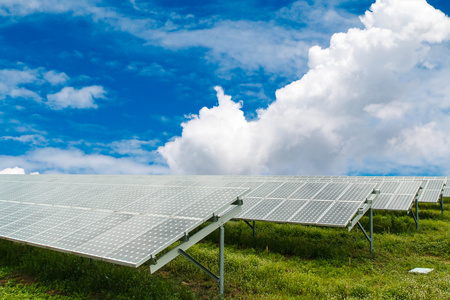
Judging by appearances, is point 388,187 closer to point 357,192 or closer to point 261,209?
Answer: point 357,192

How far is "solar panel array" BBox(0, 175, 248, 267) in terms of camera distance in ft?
22.1

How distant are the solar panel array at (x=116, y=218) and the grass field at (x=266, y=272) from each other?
1.44 metres

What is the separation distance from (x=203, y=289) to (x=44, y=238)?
13.3 feet

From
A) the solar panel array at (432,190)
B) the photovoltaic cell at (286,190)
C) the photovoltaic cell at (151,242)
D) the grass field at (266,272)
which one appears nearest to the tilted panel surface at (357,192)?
the grass field at (266,272)

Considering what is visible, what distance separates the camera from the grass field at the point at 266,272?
8148 mm

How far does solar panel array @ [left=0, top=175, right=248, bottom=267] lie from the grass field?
4.72ft

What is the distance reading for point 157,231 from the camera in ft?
23.3

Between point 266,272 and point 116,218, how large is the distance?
433cm

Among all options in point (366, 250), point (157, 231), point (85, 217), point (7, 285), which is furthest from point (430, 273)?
point (7, 285)

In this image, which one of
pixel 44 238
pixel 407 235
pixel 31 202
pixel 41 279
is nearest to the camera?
pixel 44 238

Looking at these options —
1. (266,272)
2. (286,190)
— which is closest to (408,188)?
(286,190)

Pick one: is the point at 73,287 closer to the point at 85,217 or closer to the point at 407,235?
the point at 85,217

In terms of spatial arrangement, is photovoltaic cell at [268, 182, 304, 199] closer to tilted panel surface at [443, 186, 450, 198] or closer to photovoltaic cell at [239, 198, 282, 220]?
photovoltaic cell at [239, 198, 282, 220]

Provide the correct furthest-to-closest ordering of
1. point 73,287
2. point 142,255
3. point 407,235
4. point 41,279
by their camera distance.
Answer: point 407,235 < point 41,279 < point 73,287 < point 142,255
